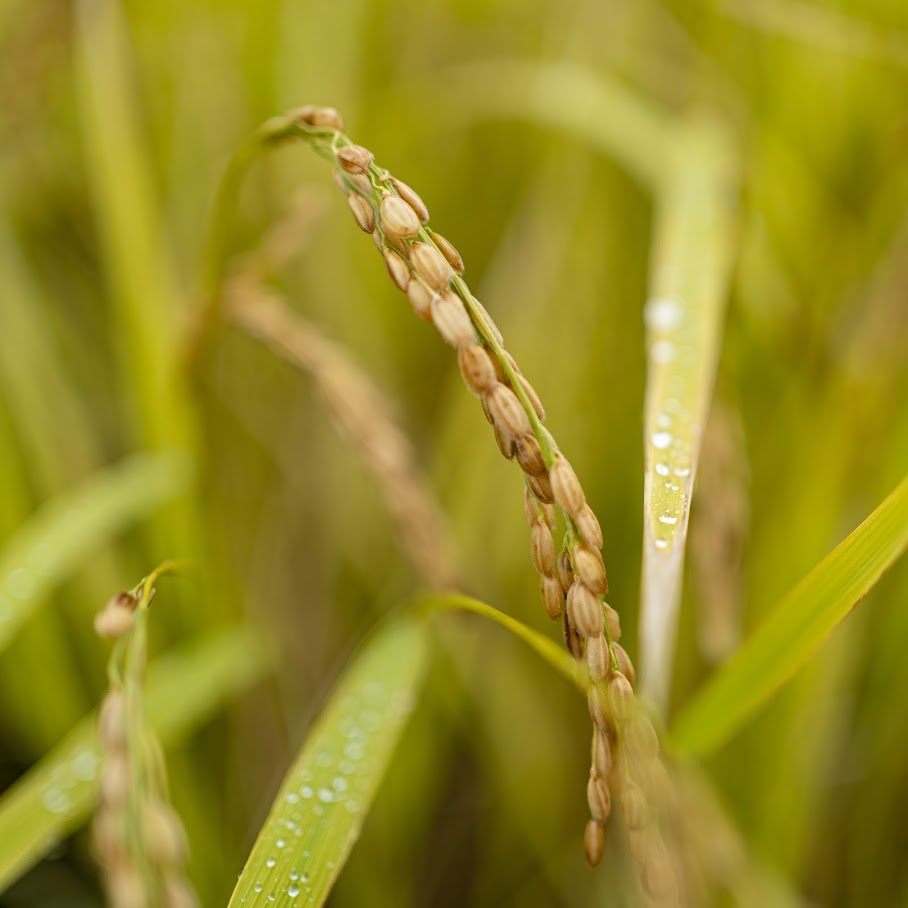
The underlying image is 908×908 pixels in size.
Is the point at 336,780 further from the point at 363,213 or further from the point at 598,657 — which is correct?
the point at 363,213

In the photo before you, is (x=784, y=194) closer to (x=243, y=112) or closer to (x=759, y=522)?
(x=759, y=522)

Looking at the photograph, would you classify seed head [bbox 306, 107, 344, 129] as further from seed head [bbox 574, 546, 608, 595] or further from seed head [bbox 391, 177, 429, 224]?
seed head [bbox 574, 546, 608, 595]

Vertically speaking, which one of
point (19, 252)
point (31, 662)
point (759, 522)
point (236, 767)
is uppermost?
point (19, 252)

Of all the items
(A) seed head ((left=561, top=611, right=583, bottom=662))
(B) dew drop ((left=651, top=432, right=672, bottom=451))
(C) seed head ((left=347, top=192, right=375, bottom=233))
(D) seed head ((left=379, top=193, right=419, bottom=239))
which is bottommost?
(A) seed head ((left=561, top=611, right=583, bottom=662))

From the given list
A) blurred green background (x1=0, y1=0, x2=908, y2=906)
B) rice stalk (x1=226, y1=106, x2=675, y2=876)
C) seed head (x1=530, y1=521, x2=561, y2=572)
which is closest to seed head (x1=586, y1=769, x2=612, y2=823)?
rice stalk (x1=226, y1=106, x2=675, y2=876)

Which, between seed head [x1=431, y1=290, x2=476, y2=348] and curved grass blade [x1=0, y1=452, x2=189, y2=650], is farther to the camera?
curved grass blade [x1=0, y1=452, x2=189, y2=650]

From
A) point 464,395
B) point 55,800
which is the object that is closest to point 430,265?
point 55,800

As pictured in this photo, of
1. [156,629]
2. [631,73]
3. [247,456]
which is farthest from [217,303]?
[631,73]
